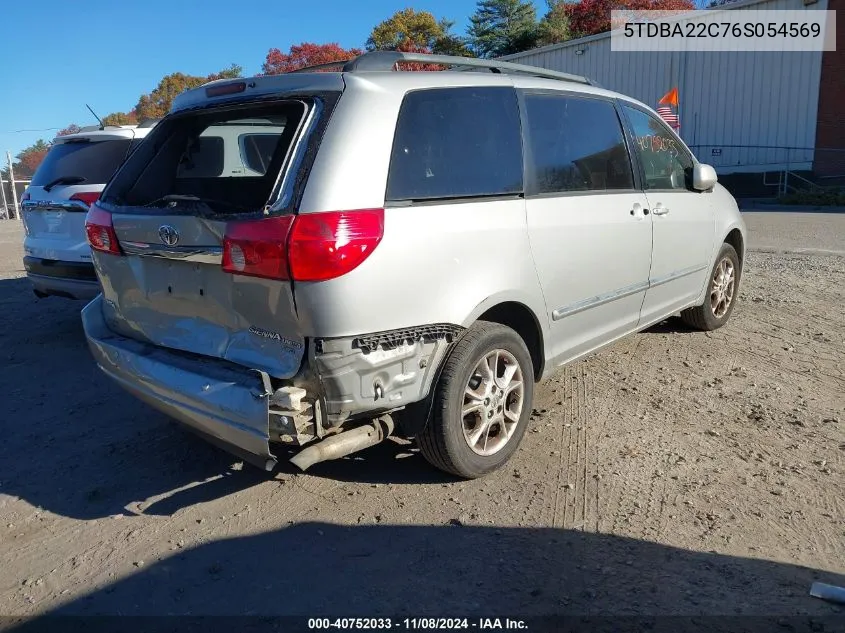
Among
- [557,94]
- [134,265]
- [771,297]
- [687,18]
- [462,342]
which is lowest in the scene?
[771,297]

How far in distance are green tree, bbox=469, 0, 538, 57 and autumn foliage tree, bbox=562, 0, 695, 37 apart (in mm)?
2649

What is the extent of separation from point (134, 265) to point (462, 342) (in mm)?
1663

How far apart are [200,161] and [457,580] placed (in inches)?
104

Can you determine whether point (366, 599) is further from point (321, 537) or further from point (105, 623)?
point (105, 623)

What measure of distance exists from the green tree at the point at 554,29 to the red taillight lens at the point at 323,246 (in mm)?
39339

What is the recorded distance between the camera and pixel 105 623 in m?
2.56

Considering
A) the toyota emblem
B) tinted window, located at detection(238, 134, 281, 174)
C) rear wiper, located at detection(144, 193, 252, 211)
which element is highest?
tinted window, located at detection(238, 134, 281, 174)

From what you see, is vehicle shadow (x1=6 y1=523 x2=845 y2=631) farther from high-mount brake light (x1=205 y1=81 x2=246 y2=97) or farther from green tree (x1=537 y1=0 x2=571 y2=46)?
green tree (x1=537 y1=0 x2=571 y2=46)

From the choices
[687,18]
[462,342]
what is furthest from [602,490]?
[687,18]

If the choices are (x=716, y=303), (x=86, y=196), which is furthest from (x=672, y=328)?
(x=86, y=196)

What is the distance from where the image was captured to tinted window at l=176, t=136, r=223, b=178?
3.79 meters

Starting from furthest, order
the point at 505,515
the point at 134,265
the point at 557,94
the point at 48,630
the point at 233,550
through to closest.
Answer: the point at 557,94 → the point at 134,265 → the point at 505,515 → the point at 233,550 → the point at 48,630

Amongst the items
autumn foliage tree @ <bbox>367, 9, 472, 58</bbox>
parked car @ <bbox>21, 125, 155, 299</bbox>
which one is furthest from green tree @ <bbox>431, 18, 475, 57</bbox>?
parked car @ <bbox>21, 125, 155, 299</bbox>

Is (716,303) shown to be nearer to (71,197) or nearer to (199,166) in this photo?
(199,166)
